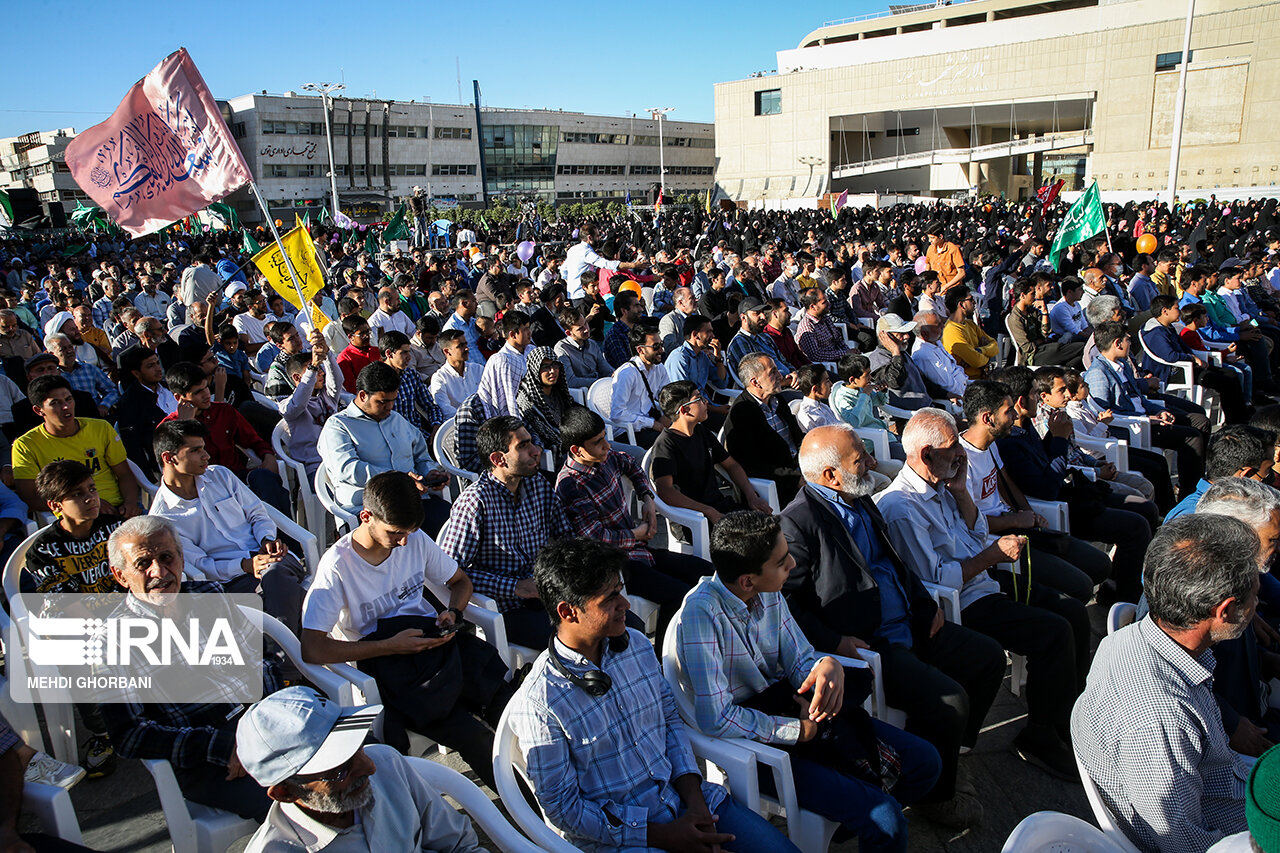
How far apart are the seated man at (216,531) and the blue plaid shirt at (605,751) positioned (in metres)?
1.73

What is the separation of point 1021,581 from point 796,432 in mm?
2078

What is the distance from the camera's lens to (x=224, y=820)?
2.33 meters

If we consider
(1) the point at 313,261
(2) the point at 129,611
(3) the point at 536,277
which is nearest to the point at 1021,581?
(2) the point at 129,611

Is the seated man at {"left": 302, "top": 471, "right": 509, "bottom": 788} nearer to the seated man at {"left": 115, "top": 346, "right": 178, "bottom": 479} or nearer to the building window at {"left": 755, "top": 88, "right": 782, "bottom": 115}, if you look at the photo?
the seated man at {"left": 115, "top": 346, "right": 178, "bottom": 479}

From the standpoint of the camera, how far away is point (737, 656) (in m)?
2.50

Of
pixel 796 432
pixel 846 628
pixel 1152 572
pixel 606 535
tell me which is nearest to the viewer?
pixel 1152 572

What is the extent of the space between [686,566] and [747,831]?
1.65 metres

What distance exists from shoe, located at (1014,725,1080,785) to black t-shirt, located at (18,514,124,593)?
352 cm

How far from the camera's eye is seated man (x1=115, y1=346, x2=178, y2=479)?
194 inches

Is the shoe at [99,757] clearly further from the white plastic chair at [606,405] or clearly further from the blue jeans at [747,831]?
the white plastic chair at [606,405]

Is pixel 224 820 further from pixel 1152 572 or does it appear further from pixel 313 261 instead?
pixel 313 261

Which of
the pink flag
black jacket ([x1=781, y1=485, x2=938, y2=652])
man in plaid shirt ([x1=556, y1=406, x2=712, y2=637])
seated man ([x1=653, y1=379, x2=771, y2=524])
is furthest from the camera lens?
the pink flag

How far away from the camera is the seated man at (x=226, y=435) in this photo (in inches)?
177

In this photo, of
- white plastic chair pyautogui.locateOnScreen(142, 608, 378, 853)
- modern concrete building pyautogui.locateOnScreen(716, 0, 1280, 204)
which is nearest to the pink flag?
white plastic chair pyautogui.locateOnScreen(142, 608, 378, 853)
